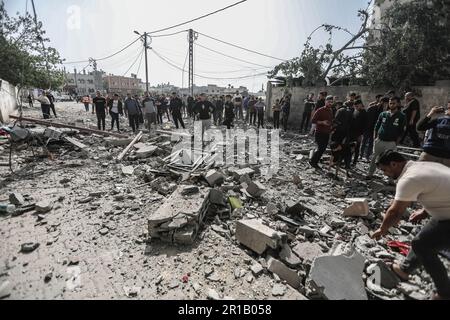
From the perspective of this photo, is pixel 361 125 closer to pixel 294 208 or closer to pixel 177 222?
pixel 294 208

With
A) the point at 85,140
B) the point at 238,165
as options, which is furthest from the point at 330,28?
the point at 85,140

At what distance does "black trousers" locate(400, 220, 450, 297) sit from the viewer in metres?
1.93

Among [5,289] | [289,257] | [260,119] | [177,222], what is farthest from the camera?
[260,119]

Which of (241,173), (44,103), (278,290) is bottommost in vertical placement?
(278,290)

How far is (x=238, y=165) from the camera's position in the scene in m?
5.84

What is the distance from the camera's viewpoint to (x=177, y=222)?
290 cm

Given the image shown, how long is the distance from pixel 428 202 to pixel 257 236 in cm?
160

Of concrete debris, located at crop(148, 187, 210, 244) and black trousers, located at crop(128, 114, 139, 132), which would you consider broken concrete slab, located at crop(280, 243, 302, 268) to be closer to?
concrete debris, located at crop(148, 187, 210, 244)

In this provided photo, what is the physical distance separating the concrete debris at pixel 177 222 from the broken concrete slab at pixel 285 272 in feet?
3.25

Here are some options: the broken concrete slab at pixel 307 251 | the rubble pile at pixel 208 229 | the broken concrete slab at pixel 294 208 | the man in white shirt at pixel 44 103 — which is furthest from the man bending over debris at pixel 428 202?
the man in white shirt at pixel 44 103

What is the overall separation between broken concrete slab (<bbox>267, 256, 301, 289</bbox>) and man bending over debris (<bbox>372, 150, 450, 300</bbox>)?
89 centimetres

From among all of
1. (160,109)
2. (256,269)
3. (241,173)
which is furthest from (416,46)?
(160,109)

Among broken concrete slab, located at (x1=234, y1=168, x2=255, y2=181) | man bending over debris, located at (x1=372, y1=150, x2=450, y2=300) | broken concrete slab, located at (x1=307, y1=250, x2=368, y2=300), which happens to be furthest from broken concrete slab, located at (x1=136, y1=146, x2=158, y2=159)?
man bending over debris, located at (x1=372, y1=150, x2=450, y2=300)
